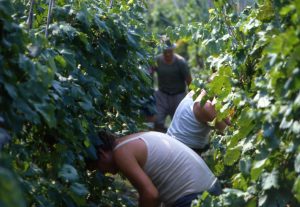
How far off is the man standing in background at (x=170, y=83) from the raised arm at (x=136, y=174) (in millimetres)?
6722

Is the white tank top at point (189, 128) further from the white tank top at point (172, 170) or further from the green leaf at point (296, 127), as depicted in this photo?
the green leaf at point (296, 127)

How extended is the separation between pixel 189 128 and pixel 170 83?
19.3ft

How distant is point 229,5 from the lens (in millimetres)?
5359

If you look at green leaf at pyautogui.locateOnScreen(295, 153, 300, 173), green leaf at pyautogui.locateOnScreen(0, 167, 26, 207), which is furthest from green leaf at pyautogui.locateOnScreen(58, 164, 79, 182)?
green leaf at pyautogui.locateOnScreen(0, 167, 26, 207)

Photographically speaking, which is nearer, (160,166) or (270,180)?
(270,180)

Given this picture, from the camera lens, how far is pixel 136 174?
467cm

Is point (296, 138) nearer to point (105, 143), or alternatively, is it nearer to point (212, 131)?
point (105, 143)

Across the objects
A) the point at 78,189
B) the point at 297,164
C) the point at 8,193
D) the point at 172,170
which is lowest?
the point at 172,170

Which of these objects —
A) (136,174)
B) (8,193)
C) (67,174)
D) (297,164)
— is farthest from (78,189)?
(8,193)

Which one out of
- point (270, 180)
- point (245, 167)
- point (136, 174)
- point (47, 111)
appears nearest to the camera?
point (47, 111)

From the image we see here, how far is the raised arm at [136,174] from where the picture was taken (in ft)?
15.3

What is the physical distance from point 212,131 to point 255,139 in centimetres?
201

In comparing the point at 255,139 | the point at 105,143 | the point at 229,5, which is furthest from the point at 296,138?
the point at 229,5

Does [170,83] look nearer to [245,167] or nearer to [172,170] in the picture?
[172,170]
